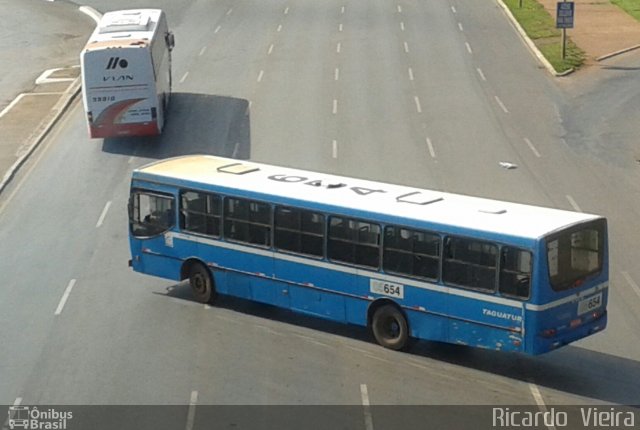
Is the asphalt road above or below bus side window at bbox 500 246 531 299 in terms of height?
below

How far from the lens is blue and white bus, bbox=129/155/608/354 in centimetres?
2088

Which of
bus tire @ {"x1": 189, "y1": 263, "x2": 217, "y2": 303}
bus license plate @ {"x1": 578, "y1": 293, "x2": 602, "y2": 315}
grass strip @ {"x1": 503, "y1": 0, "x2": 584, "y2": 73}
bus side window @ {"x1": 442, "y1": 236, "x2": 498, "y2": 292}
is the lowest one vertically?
grass strip @ {"x1": 503, "y1": 0, "x2": 584, "y2": 73}

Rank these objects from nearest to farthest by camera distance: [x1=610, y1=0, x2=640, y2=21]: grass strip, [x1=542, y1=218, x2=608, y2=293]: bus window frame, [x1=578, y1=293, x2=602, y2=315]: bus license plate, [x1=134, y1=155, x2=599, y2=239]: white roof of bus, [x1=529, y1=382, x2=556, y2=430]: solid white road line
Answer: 1. [x1=529, y1=382, x2=556, y2=430]: solid white road line
2. [x1=542, y1=218, x2=608, y2=293]: bus window frame
3. [x1=578, y1=293, x2=602, y2=315]: bus license plate
4. [x1=134, y1=155, x2=599, y2=239]: white roof of bus
5. [x1=610, y1=0, x2=640, y2=21]: grass strip

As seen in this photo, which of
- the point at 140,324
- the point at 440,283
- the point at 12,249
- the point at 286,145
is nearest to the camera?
the point at 440,283

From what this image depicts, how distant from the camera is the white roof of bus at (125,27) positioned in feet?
137

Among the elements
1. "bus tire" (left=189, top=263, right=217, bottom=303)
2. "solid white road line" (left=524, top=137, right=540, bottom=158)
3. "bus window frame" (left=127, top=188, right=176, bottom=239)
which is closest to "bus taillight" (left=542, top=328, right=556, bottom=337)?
"bus tire" (left=189, top=263, right=217, bottom=303)

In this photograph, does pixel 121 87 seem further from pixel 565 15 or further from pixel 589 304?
pixel 589 304

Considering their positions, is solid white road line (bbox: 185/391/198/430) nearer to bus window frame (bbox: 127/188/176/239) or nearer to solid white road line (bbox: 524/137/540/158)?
bus window frame (bbox: 127/188/176/239)

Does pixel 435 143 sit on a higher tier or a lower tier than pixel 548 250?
lower

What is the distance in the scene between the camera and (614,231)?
1209 inches

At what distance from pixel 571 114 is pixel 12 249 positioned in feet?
71.3

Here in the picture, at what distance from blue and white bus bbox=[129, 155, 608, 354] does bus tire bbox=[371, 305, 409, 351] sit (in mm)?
25

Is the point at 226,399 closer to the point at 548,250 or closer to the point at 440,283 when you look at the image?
the point at 440,283

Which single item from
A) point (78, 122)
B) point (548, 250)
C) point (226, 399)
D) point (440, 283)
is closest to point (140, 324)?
point (226, 399)
